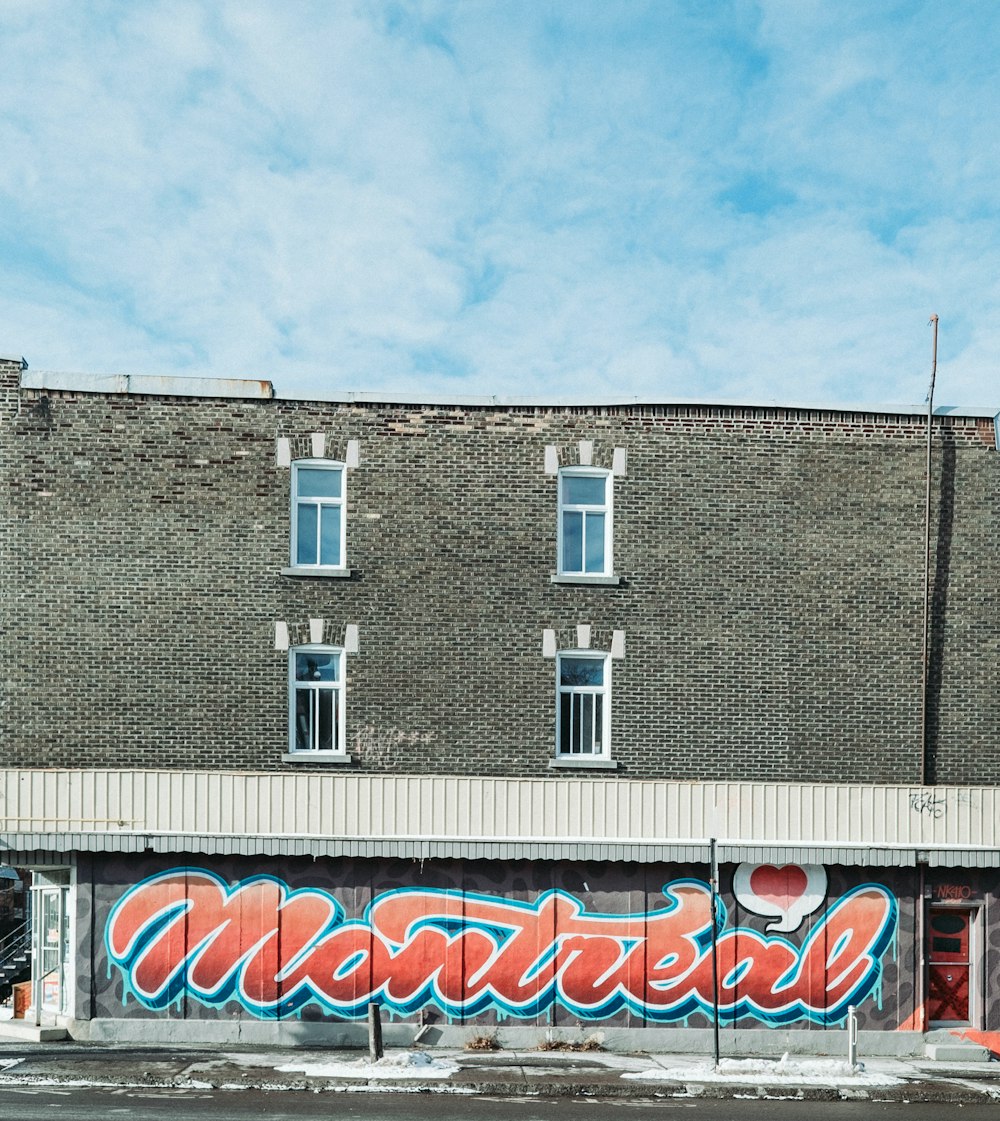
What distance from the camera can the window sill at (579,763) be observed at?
19391mm

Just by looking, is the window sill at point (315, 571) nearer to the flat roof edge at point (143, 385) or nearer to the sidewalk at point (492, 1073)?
the flat roof edge at point (143, 385)

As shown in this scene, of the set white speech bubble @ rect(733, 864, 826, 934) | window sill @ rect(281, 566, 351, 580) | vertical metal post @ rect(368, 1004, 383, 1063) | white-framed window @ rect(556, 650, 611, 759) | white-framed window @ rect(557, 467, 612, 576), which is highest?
white-framed window @ rect(557, 467, 612, 576)

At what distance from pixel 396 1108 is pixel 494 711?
6285 mm

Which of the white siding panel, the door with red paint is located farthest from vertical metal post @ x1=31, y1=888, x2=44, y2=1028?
the door with red paint

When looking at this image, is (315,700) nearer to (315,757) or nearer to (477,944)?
(315,757)

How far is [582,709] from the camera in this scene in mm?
19797

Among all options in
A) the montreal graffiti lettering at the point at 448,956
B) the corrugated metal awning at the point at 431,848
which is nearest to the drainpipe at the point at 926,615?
the corrugated metal awning at the point at 431,848

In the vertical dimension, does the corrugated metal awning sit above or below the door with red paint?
above

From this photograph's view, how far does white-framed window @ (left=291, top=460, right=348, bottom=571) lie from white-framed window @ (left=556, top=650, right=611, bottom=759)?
3858mm

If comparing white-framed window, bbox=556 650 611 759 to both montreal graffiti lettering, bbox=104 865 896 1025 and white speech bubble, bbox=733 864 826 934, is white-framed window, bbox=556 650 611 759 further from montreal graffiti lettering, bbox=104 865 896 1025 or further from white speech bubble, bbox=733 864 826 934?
A: white speech bubble, bbox=733 864 826 934

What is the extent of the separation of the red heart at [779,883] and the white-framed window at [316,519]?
7843mm

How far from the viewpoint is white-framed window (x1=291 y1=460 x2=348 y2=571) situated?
19.8 meters

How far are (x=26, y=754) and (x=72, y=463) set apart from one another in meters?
4.38

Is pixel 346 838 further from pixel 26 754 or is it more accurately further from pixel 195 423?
pixel 195 423
